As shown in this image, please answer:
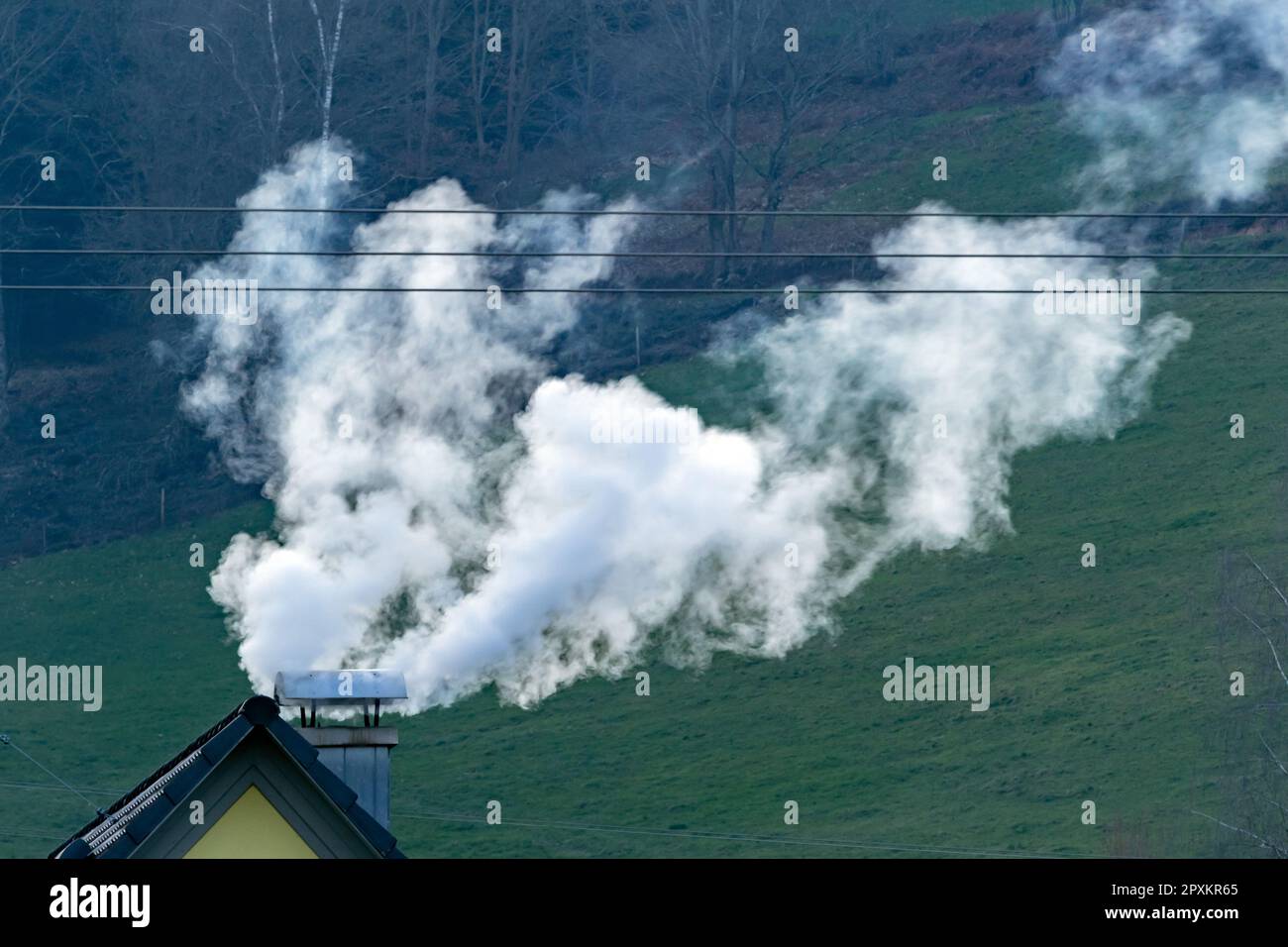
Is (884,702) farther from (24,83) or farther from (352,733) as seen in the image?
(24,83)

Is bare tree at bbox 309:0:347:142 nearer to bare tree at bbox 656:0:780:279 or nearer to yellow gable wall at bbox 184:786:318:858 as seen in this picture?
bare tree at bbox 656:0:780:279

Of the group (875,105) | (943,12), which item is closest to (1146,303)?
(875,105)

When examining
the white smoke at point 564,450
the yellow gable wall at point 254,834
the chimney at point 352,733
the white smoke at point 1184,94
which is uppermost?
the white smoke at point 1184,94

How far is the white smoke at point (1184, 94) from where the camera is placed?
176 ft

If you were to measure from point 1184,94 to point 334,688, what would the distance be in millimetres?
49572

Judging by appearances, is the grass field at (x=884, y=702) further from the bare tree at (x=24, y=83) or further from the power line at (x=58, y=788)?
the bare tree at (x=24, y=83)

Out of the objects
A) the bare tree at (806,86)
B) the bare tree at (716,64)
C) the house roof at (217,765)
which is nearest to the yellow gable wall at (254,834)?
the house roof at (217,765)

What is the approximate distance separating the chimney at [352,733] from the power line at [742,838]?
18.3 m

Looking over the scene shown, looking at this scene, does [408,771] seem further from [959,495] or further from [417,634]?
[959,495]

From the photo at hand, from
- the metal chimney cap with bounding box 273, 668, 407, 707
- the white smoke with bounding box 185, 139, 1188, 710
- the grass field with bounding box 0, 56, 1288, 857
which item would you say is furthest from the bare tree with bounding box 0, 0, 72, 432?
the metal chimney cap with bounding box 273, 668, 407, 707

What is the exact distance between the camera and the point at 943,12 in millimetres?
61062

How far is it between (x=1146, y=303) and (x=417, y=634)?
2228 centimetres

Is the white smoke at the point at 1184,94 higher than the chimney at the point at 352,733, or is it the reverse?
the white smoke at the point at 1184,94

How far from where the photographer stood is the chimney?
13258mm
